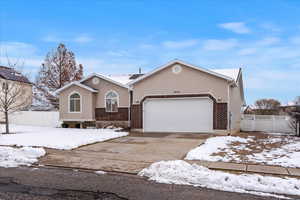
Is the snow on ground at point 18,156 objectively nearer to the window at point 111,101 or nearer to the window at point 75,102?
the window at point 111,101

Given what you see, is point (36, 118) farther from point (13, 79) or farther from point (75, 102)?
point (13, 79)

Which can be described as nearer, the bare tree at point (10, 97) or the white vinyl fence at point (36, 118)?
the bare tree at point (10, 97)

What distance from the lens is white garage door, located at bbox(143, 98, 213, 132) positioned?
15734 millimetres

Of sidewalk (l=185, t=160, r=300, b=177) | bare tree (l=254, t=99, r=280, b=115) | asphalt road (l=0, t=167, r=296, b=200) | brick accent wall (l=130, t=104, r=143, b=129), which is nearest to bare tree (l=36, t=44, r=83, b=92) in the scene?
brick accent wall (l=130, t=104, r=143, b=129)

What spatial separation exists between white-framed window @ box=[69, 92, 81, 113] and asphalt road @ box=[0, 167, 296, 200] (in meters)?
13.4

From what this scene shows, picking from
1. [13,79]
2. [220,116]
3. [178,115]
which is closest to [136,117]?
[178,115]

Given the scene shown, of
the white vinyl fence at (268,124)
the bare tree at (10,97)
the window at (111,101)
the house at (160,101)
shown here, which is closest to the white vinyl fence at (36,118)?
the bare tree at (10,97)

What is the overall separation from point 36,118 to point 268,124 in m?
20.5

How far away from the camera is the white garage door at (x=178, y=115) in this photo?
619 inches

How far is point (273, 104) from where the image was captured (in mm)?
35656

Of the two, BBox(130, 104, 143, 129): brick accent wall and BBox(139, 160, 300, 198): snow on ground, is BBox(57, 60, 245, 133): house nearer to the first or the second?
BBox(130, 104, 143, 129): brick accent wall

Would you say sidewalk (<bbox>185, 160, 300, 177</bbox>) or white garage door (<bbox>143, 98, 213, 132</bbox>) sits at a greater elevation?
white garage door (<bbox>143, 98, 213, 132</bbox>)

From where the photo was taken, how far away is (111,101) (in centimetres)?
1903

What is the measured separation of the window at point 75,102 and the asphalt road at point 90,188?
1341 cm
